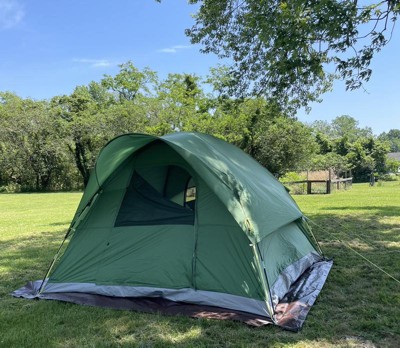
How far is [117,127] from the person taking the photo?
24984 millimetres

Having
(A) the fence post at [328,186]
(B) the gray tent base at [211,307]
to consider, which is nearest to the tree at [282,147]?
(A) the fence post at [328,186]

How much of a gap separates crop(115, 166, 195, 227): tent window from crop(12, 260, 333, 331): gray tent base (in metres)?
0.85

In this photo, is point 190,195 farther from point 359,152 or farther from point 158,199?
point 359,152

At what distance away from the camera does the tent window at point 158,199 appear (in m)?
4.18

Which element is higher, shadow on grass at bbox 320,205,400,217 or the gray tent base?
shadow on grass at bbox 320,205,400,217

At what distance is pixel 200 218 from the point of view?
Answer: 157 inches

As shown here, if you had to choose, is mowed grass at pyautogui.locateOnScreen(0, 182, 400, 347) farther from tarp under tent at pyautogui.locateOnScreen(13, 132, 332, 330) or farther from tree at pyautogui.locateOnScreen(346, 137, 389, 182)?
tree at pyautogui.locateOnScreen(346, 137, 389, 182)

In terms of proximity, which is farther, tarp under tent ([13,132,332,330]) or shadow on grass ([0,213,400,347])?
tarp under tent ([13,132,332,330])

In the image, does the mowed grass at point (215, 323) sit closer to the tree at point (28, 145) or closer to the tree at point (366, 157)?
the tree at point (28, 145)

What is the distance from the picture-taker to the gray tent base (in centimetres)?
343

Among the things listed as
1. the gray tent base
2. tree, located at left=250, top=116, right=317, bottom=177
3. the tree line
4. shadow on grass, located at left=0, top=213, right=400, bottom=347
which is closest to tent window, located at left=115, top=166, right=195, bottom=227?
the gray tent base

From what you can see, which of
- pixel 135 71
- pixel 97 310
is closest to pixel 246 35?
pixel 97 310

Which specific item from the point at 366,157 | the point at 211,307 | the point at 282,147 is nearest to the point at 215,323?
the point at 211,307

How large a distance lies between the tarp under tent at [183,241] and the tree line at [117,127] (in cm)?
1406
